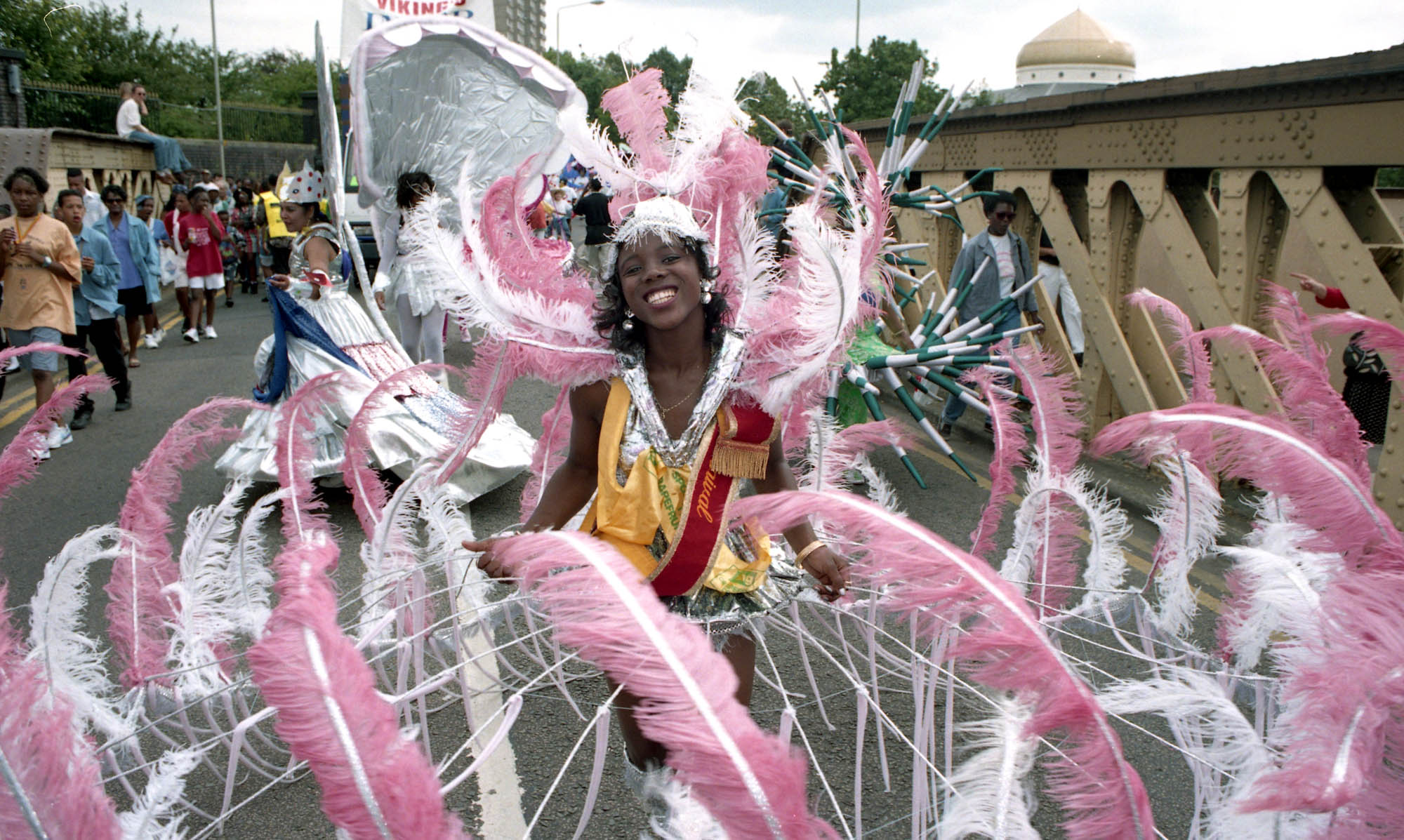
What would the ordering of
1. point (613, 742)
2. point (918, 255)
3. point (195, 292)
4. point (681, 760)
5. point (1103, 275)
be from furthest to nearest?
point (195, 292) → point (918, 255) → point (1103, 275) → point (613, 742) → point (681, 760)

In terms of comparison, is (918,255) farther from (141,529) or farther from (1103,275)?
(141,529)

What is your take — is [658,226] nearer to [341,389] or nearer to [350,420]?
[341,389]

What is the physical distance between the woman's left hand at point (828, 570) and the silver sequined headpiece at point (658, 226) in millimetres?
779

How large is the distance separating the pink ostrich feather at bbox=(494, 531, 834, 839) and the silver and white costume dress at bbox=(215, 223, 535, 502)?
4187mm

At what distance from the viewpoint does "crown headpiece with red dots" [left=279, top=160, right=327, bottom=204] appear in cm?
639

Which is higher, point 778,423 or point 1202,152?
point 1202,152

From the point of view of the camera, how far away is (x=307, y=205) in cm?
644

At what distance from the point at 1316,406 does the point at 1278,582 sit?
1064mm

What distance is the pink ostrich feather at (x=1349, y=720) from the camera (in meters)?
1.28

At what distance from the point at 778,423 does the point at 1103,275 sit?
582 centimetres

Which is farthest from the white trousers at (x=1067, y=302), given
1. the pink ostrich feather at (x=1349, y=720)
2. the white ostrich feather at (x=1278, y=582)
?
the pink ostrich feather at (x=1349, y=720)

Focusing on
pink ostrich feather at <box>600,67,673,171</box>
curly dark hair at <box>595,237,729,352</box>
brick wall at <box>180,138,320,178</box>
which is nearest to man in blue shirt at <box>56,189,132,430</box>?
pink ostrich feather at <box>600,67,673,171</box>

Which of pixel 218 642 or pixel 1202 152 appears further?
pixel 1202 152

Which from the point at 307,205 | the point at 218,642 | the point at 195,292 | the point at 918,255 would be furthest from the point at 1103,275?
the point at 195,292
